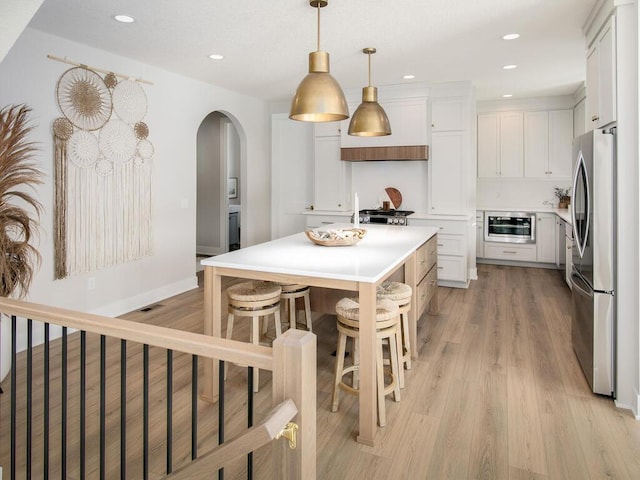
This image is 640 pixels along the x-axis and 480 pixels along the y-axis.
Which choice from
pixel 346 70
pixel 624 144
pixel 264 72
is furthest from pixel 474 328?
pixel 264 72

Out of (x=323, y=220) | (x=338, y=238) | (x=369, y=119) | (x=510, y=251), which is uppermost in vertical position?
(x=369, y=119)

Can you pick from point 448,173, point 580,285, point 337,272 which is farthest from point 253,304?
point 448,173

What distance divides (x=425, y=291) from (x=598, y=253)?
135 centimetres

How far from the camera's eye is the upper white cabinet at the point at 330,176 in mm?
6137

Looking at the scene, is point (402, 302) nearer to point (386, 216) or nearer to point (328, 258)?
point (328, 258)

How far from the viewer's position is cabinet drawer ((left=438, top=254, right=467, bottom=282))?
17.8 feet

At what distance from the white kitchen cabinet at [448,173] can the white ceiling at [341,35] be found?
73 cm

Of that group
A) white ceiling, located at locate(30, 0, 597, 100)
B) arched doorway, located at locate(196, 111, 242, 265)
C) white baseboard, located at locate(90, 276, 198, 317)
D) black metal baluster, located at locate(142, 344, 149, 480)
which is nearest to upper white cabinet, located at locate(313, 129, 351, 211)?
white ceiling, located at locate(30, 0, 597, 100)

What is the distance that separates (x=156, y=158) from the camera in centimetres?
475

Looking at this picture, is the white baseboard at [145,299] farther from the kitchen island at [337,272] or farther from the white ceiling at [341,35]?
the white ceiling at [341,35]

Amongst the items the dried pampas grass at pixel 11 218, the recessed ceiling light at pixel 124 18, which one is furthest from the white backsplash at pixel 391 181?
the dried pampas grass at pixel 11 218

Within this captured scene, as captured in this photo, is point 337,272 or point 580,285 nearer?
point 337,272

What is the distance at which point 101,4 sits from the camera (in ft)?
10.1

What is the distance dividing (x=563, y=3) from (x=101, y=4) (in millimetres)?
3182
